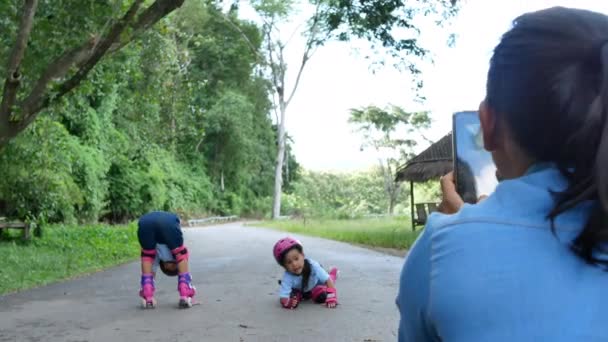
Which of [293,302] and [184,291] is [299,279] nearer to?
[293,302]

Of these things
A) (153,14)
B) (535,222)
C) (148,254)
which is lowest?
(148,254)

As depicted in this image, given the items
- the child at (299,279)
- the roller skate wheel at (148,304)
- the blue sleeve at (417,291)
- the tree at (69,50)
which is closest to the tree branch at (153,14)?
the tree at (69,50)

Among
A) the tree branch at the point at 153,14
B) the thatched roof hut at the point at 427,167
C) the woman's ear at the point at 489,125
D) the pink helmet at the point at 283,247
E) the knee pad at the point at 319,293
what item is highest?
the tree branch at the point at 153,14

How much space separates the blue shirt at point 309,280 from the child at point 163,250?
3.46ft

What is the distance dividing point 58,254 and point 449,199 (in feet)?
50.9

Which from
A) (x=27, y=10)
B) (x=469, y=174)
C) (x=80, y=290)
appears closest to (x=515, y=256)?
(x=469, y=174)

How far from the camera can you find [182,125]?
26.0m

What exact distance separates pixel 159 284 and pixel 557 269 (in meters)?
9.97

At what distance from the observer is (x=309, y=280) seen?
8.09 metres

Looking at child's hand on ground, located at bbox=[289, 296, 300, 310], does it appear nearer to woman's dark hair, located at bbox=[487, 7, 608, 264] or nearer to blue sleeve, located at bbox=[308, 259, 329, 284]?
blue sleeve, located at bbox=[308, 259, 329, 284]

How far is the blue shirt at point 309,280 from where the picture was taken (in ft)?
26.1

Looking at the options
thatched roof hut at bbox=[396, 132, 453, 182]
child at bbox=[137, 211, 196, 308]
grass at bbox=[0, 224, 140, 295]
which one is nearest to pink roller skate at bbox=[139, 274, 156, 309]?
child at bbox=[137, 211, 196, 308]

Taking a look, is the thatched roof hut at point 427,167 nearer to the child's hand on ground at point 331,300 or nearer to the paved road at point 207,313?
the paved road at point 207,313

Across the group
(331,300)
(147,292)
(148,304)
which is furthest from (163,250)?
(331,300)
